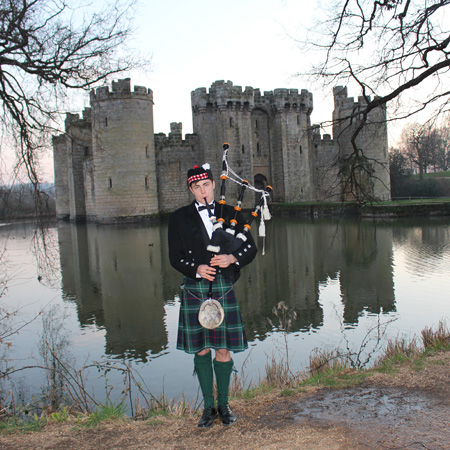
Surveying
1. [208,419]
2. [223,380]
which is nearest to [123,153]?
[223,380]

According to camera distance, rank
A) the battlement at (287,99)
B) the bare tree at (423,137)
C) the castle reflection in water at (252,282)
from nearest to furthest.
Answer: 1. the bare tree at (423,137)
2. the castle reflection in water at (252,282)
3. the battlement at (287,99)

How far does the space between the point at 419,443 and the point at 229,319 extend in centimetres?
160

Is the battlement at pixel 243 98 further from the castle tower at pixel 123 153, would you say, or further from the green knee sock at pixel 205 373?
→ the green knee sock at pixel 205 373

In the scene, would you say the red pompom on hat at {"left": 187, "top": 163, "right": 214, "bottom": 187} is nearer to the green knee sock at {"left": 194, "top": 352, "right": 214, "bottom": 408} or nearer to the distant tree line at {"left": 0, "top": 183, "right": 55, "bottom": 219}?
the green knee sock at {"left": 194, "top": 352, "right": 214, "bottom": 408}

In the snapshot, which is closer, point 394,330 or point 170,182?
point 394,330

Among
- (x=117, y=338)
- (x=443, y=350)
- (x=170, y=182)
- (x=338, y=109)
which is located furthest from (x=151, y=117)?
(x=443, y=350)

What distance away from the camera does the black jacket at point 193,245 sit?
4.07 m

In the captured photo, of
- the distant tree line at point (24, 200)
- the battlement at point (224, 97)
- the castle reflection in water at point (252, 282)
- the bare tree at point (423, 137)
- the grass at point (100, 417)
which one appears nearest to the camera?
the grass at point (100, 417)

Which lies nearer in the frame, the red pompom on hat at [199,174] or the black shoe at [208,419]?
the black shoe at [208,419]

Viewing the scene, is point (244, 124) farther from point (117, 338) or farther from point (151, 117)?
point (117, 338)

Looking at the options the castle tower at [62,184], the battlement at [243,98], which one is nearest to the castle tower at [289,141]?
the battlement at [243,98]

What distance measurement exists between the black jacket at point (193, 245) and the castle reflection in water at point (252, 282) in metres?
3.56

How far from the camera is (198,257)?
412cm

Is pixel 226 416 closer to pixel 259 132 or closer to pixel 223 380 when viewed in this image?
pixel 223 380
